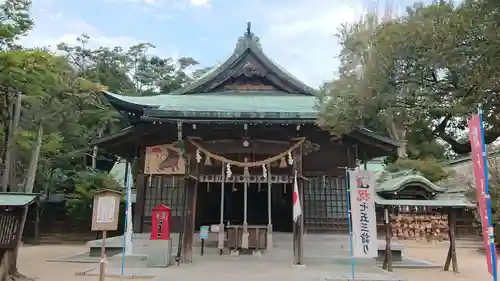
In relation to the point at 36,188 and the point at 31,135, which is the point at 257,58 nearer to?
the point at 31,135

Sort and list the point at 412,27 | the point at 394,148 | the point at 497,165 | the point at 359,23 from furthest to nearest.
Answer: the point at 497,165 < the point at 394,148 < the point at 359,23 < the point at 412,27

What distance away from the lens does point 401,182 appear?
19219 millimetres

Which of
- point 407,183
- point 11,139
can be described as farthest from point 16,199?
point 407,183

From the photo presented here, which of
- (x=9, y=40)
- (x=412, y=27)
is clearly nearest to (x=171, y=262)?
(x=9, y=40)

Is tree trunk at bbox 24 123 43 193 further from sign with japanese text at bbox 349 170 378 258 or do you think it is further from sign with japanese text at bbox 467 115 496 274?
sign with japanese text at bbox 467 115 496 274

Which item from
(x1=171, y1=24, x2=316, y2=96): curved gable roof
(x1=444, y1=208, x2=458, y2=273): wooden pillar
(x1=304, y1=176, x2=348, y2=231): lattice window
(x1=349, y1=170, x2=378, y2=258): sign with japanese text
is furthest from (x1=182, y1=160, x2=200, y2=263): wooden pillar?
(x1=444, y1=208, x2=458, y2=273): wooden pillar

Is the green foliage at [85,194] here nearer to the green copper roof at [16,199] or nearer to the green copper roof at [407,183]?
the green copper roof at [16,199]

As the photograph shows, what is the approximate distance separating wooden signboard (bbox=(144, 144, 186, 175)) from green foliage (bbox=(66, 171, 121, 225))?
827 cm

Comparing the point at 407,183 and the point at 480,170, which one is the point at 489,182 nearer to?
the point at 407,183

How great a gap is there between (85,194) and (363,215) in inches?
572

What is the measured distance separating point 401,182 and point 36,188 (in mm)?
19014

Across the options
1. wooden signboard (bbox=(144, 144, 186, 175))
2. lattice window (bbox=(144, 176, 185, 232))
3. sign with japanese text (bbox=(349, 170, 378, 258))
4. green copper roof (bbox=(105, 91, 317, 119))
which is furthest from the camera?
lattice window (bbox=(144, 176, 185, 232))

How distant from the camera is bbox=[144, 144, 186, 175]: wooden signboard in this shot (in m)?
11.4

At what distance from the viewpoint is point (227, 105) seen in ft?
40.1
